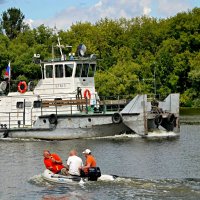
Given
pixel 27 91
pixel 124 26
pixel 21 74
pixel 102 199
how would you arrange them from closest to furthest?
pixel 102 199
pixel 27 91
pixel 21 74
pixel 124 26

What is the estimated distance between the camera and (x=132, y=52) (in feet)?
328

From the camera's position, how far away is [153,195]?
26.5m

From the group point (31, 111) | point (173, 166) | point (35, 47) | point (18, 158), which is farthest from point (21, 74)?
point (173, 166)

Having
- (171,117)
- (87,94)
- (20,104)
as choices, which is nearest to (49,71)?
(20,104)

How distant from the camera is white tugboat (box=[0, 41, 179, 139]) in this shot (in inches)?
1791

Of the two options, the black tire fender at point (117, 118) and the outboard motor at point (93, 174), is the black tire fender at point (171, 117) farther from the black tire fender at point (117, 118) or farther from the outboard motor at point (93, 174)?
the outboard motor at point (93, 174)

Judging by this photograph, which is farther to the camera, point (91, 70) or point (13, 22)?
point (13, 22)

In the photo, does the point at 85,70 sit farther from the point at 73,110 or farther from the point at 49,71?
the point at 73,110

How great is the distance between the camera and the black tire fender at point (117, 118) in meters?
45.0

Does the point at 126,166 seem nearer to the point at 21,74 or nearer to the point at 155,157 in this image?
the point at 155,157

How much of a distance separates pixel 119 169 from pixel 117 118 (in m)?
11.8

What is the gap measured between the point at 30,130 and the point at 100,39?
55.4m

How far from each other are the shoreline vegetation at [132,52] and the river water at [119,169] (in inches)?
1478

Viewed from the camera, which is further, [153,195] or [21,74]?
[21,74]
